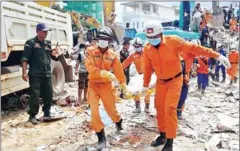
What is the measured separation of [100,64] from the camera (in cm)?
464

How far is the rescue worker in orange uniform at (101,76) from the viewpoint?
14.8 feet

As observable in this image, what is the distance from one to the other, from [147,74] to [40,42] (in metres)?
2.07

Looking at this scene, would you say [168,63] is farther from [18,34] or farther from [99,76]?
[18,34]

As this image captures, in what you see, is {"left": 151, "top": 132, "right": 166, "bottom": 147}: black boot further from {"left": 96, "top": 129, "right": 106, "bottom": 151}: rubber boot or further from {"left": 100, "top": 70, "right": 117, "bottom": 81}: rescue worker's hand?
{"left": 100, "top": 70, "right": 117, "bottom": 81}: rescue worker's hand

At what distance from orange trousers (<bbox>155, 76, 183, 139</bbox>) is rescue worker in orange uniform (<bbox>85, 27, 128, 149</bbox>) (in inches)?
20.8

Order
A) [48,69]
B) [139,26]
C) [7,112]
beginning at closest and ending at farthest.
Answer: [48,69], [7,112], [139,26]

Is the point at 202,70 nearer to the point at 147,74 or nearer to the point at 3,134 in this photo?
the point at 147,74

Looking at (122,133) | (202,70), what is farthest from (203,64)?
(122,133)

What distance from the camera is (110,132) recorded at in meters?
5.22

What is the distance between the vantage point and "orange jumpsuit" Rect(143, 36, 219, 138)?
165 inches

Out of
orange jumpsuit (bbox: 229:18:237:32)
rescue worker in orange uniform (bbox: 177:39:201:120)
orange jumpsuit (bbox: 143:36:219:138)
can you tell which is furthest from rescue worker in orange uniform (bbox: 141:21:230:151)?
orange jumpsuit (bbox: 229:18:237:32)

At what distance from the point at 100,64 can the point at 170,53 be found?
39.2 inches

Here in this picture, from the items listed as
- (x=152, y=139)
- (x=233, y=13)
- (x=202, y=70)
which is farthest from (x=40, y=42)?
(x=233, y=13)

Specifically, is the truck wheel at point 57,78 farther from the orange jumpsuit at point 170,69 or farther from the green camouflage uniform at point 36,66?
the orange jumpsuit at point 170,69
